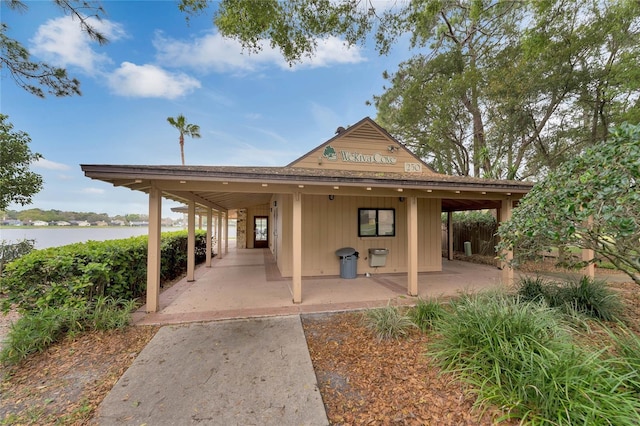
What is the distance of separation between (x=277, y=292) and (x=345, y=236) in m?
2.96

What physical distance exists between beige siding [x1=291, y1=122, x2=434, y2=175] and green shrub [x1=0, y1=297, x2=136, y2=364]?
622 cm

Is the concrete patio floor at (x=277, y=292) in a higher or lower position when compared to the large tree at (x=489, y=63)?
lower

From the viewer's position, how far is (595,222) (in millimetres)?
2920

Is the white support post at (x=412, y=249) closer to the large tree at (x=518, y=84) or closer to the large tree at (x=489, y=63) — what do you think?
the large tree at (x=489, y=63)

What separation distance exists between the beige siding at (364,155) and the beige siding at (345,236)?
1.61 metres

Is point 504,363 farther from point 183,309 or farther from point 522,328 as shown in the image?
point 183,309

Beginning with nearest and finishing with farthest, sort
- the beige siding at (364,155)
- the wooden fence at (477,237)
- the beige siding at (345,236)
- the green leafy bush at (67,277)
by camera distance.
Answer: the green leafy bush at (67,277)
the beige siding at (345,236)
the beige siding at (364,155)
the wooden fence at (477,237)

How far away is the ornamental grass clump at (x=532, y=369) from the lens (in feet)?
6.10

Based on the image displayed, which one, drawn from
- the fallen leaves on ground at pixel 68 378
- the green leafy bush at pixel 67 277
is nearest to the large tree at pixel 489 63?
the green leafy bush at pixel 67 277

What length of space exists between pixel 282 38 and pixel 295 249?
536 centimetres

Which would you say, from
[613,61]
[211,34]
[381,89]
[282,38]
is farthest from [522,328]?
[381,89]

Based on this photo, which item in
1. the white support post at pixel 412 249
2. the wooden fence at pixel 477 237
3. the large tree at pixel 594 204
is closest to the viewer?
the large tree at pixel 594 204

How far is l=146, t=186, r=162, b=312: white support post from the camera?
4582mm

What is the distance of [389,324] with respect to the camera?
3.58m
